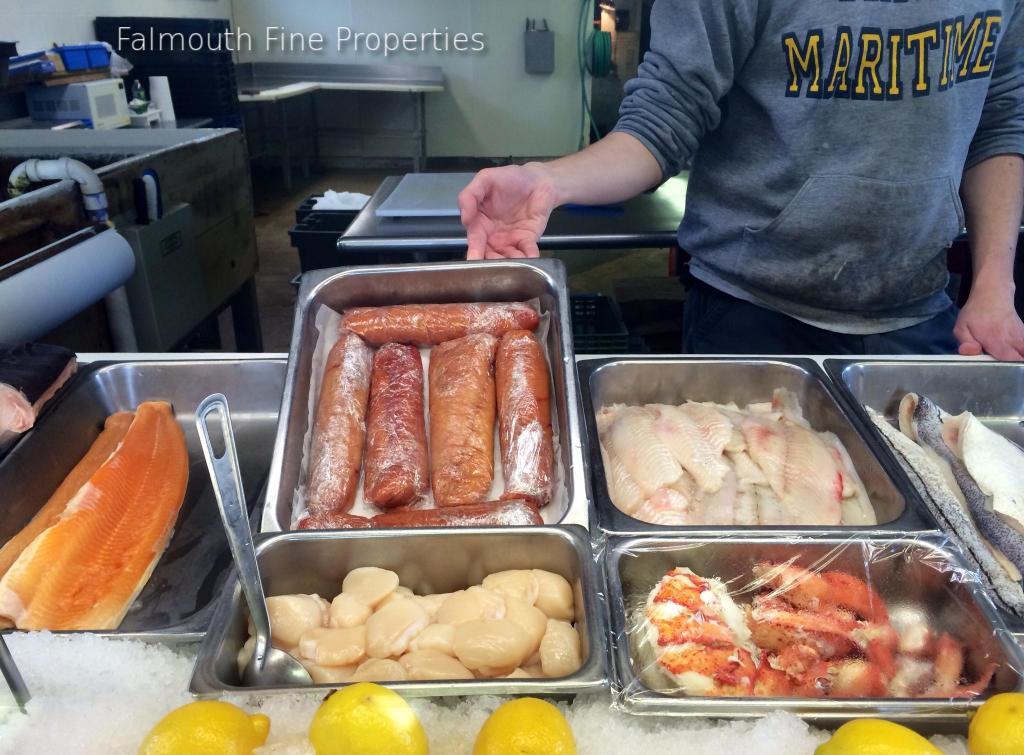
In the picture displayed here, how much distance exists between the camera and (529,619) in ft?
3.55

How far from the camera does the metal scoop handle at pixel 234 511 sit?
0.84 meters

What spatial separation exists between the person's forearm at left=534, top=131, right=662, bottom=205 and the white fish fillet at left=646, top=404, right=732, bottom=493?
2.33ft

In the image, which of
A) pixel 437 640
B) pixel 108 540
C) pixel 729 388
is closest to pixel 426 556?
pixel 437 640

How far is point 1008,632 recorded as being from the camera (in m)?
1.10

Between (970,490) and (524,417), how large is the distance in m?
0.94

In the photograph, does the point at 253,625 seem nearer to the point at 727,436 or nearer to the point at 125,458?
the point at 125,458

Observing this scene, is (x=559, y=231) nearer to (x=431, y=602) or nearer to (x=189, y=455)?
(x=189, y=455)

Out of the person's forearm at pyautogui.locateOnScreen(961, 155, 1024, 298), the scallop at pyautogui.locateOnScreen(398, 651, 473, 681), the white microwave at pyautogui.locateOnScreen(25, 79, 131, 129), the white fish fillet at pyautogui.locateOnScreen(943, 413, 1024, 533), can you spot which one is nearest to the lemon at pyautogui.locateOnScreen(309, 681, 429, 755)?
the scallop at pyautogui.locateOnScreen(398, 651, 473, 681)

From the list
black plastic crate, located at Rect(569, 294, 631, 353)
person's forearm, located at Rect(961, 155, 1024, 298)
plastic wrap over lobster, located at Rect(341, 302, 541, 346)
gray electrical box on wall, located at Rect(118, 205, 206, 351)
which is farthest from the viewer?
black plastic crate, located at Rect(569, 294, 631, 353)

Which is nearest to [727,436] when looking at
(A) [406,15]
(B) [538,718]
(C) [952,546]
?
(C) [952,546]

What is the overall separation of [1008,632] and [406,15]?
10.3 meters

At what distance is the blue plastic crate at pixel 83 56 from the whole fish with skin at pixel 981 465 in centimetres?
568

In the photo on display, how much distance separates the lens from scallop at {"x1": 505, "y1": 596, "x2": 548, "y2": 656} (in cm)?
106

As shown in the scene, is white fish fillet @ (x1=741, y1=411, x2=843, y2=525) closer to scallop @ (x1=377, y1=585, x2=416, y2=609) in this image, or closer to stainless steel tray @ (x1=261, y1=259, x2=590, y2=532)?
stainless steel tray @ (x1=261, y1=259, x2=590, y2=532)
